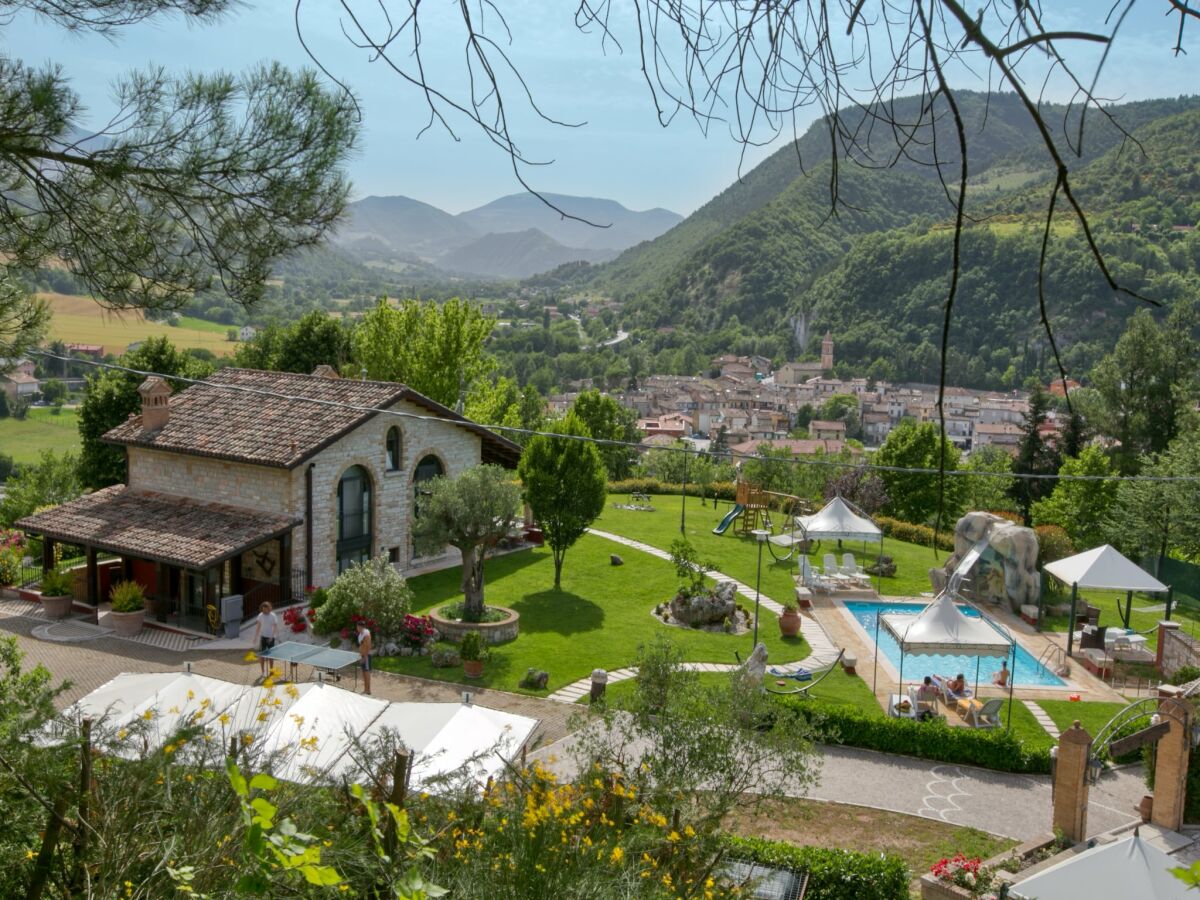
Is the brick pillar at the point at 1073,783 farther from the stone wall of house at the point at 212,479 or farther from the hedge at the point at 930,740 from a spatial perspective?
the stone wall of house at the point at 212,479

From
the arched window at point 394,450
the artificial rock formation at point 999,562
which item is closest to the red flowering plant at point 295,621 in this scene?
the arched window at point 394,450

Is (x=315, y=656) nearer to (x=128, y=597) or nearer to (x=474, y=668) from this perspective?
(x=474, y=668)

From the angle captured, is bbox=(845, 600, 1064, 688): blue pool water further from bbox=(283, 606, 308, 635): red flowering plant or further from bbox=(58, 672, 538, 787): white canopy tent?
bbox=(283, 606, 308, 635): red flowering plant

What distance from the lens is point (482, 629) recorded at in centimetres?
1748

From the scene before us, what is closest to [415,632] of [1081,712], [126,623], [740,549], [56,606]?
[126,623]

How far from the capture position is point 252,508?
781 inches

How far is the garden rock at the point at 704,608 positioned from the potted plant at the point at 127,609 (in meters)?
9.87

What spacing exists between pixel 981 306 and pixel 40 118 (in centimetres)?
9847

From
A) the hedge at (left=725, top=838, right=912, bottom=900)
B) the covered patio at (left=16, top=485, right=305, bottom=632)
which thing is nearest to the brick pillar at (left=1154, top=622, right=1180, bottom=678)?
the hedge at (left=725, top=838, right=912, bottom=900)

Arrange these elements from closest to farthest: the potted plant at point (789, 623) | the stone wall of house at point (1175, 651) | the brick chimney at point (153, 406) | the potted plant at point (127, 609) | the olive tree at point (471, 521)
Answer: the stone wall of house at point (1175, 651) → the potted plant at point (127, 609) → the olive tree at point (471, 521) → the potted plant at point (789, 623) → the brick chimney at point (153, 406)

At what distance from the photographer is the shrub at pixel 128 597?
17891 mm

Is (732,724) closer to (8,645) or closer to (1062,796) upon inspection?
(1062,796)

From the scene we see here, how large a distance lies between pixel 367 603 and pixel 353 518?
13.9 ft

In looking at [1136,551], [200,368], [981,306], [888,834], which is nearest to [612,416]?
[200,368]
